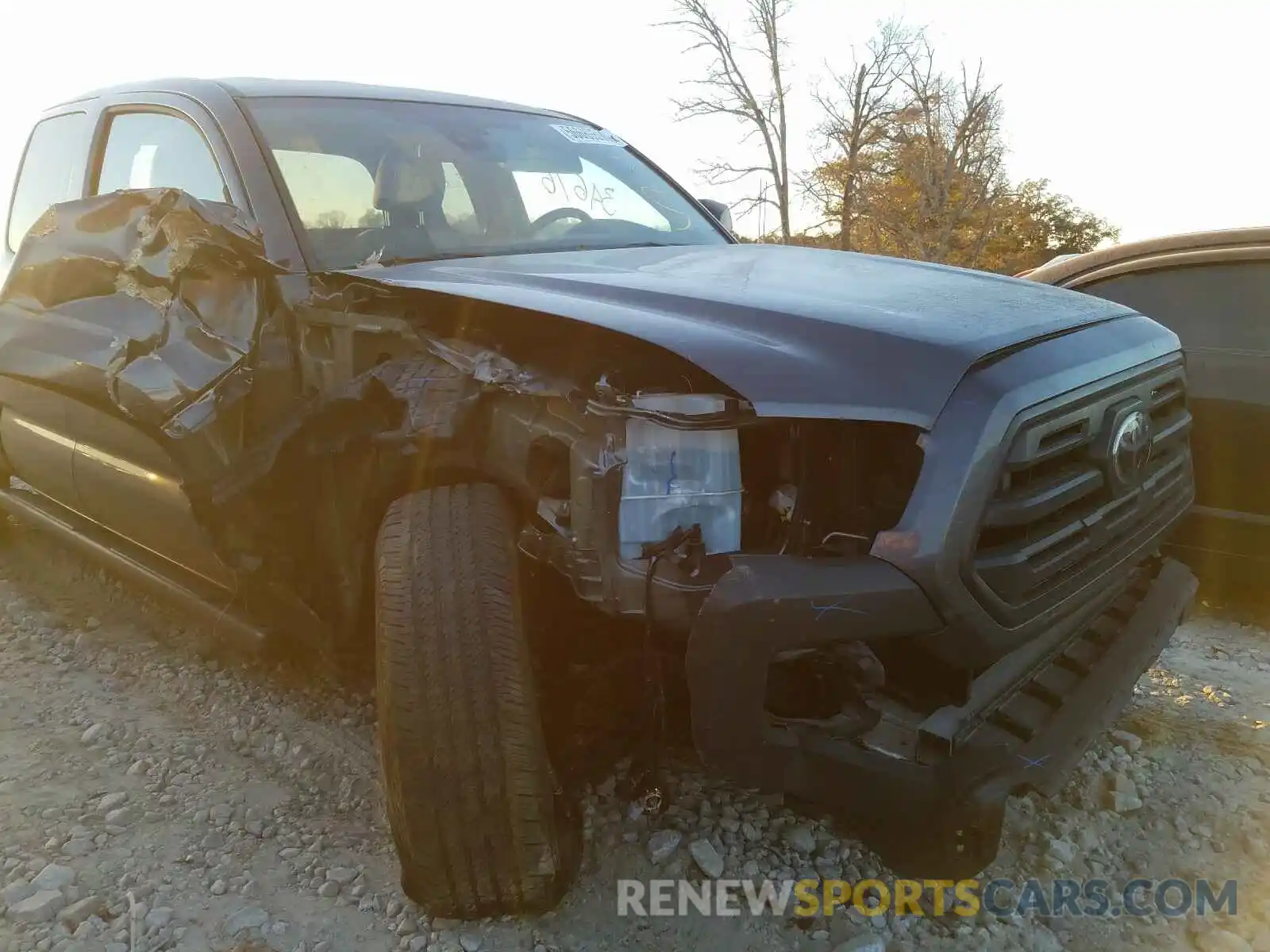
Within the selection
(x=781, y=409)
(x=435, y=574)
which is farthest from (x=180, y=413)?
(x=781, y=409)

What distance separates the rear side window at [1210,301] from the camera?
3541mm

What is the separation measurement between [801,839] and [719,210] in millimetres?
2707

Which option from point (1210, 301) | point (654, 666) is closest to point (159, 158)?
point (654, 666)

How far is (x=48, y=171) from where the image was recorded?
3848 millimetres

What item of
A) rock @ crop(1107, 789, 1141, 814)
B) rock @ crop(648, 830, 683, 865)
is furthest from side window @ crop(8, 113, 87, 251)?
rock @ crop(1107, 789, 1141, 814)

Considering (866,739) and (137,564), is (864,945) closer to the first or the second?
(866,739)

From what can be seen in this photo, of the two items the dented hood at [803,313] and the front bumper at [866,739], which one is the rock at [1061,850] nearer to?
the front bumper at [866,739]

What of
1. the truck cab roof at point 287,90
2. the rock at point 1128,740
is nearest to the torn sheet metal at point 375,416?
the truck cab roof at point 287,90

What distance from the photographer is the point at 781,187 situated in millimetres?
21906

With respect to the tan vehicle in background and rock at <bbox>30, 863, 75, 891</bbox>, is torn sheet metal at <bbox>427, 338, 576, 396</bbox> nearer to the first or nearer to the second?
rock at <bbox>30, 863, 75, 891</bbox>

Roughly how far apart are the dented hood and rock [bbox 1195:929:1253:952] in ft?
4.33

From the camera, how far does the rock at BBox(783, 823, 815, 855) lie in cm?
230

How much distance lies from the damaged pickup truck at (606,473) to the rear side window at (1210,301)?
1.33 m

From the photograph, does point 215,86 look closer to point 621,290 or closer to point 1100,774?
point 621,290
